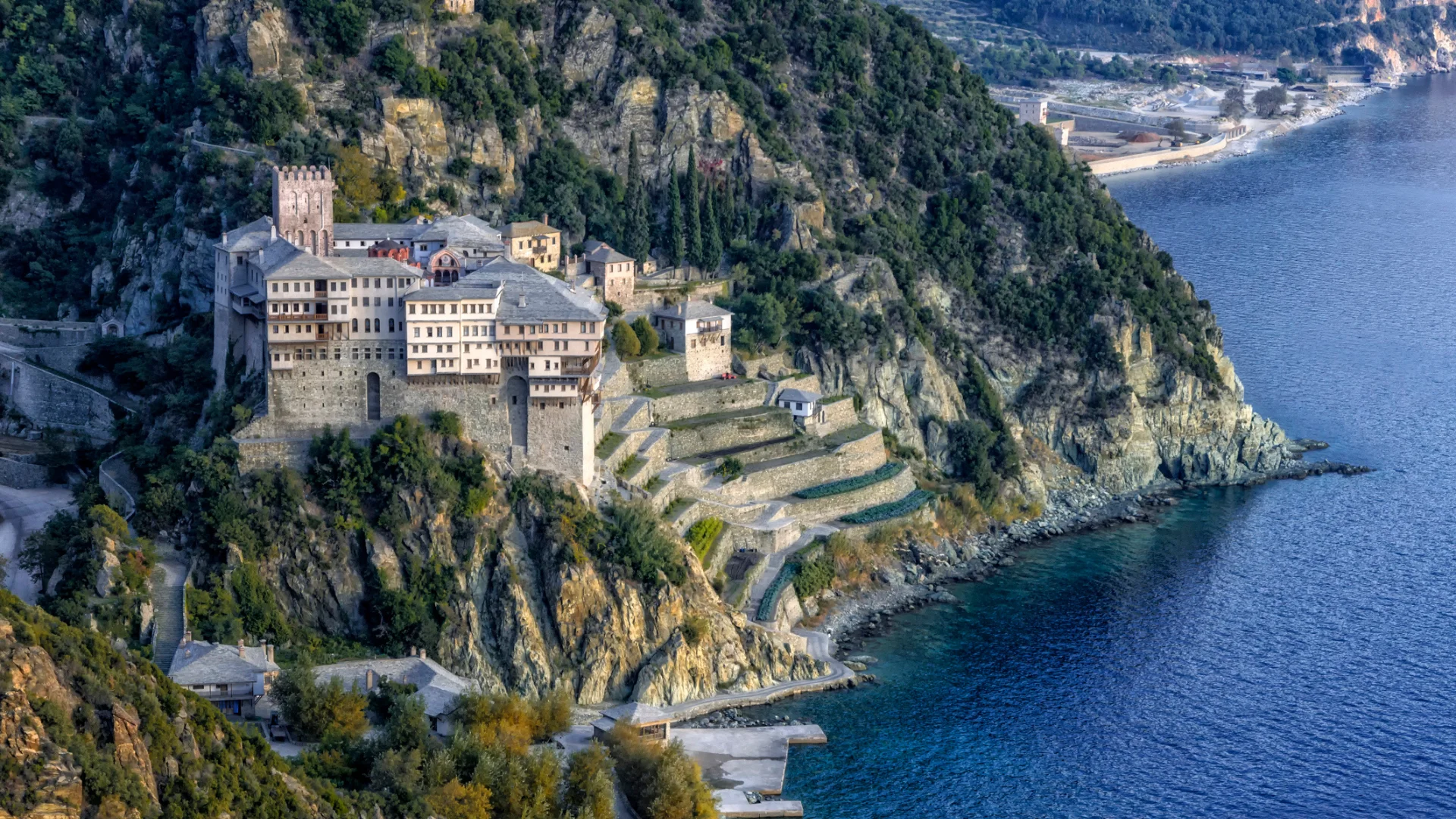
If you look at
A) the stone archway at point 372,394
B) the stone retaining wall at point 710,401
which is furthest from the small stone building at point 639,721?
the stone retaining wall at point 710,401

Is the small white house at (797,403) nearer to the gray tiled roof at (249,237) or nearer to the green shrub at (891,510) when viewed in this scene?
the green shrub at (891,510)

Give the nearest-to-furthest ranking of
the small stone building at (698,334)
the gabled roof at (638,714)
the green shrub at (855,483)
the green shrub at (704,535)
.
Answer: the gabled roof at (638,714), the green shrub at (704,535), the green shrub at (855,483), the small stone building at (698,334)

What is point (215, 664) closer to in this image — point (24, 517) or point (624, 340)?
point (24, 517)

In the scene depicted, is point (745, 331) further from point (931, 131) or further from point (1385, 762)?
point (1385, 762)

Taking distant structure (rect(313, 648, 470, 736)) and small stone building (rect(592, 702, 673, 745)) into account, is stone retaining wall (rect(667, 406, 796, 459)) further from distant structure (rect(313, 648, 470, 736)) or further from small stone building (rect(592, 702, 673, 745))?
distant structure (rect(313, 648, 470, 736))

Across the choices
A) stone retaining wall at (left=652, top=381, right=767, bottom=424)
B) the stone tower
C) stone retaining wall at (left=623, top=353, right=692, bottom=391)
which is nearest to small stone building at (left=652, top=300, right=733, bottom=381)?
stone retaining wall at (left=623, top=353, right=692, bottom=391)

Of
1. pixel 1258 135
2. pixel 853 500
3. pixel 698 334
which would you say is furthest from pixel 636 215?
pixel 1258 135

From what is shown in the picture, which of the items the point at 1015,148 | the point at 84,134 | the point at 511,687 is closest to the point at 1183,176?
the point at 1015,148
